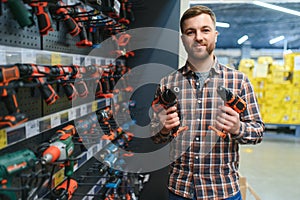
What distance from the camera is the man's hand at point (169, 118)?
1.47 meters

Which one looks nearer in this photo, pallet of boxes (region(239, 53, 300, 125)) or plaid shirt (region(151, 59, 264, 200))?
plaid shirt (region(151, 59, 264, 200))

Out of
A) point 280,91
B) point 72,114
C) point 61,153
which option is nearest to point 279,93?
point 280,91

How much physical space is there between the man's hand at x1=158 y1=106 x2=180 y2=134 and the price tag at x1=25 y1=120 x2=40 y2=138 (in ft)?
2.11

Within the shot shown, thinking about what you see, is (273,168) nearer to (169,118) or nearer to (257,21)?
(169,118)

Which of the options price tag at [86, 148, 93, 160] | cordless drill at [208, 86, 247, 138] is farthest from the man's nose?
price tag at [86, 148, 93, 160]

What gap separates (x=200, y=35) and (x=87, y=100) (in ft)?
2.84

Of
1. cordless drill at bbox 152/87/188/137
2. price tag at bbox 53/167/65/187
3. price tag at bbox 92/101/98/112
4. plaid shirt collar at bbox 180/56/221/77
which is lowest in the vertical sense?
price tag at bbox 53/167/65/187

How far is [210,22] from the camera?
1587mm

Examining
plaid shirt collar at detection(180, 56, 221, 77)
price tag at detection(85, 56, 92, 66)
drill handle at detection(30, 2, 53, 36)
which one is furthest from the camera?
price tag at detection(85, 56, 92, 66)

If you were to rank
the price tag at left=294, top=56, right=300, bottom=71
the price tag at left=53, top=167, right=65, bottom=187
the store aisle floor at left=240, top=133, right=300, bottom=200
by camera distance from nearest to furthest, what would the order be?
the price tag at left=53, top=167, right=65, bottom=187, the store aisle floor at left=240, top=133, right=300, bottom=200, the price tag at left=294, top=56, right=300, bottom=71

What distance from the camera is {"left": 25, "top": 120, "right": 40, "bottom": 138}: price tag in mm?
1214

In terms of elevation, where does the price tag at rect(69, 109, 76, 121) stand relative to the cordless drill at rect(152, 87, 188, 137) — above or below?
below

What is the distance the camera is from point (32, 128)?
1.27 metres

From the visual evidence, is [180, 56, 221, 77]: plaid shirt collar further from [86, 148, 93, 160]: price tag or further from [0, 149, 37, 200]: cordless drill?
[0, 149, 37, 200]: cordless drill
